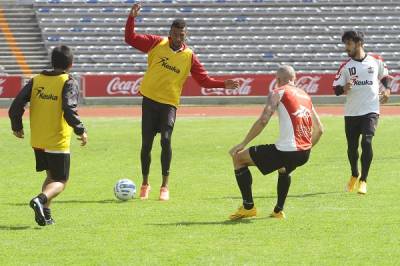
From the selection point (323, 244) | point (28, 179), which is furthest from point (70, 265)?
point (28, 179)

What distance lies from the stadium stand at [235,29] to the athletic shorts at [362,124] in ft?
84.9

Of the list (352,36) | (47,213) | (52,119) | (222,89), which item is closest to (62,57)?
(52,119)

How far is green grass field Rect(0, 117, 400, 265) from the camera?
7723 mm

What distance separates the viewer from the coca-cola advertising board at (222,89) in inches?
1339

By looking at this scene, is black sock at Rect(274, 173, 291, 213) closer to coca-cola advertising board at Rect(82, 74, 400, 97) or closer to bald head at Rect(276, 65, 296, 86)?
bald head at Rect(276, 65, 296, 86)

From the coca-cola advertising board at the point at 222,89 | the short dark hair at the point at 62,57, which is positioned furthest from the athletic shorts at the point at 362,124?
the coca-cola advertising board at the point at 222,89

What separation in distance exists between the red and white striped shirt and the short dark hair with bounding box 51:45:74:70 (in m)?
2.07

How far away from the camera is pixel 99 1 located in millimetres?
41562

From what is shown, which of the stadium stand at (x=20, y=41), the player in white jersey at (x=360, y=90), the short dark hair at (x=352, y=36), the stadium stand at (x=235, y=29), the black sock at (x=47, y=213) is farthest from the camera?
the stadium stand at (x=235, y=29)

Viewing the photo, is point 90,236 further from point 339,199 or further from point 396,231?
point 339,199

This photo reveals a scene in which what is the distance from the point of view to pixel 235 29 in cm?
4041

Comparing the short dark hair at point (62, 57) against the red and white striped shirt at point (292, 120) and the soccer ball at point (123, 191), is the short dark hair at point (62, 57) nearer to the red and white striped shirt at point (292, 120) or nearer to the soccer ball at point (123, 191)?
the red and white striped shirt at point (292, 120)

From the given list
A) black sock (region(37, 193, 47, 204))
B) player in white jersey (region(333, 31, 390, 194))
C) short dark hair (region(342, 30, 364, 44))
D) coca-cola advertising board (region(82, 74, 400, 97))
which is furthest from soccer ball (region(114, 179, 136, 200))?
coca-cola advertising board (region(82, 74, 400, 97))

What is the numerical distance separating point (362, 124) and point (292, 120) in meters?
3.18
